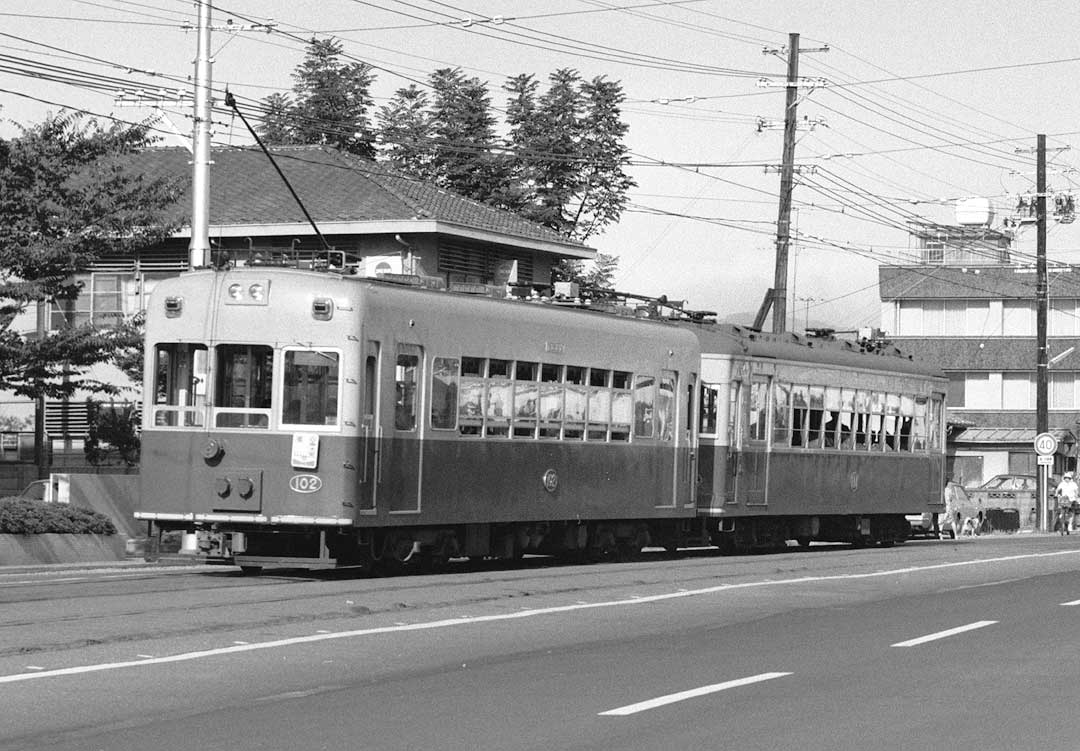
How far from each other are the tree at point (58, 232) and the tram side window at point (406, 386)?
277 inches

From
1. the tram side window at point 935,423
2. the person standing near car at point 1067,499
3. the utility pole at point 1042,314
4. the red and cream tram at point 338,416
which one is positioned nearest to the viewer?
the red and cream tram at point 338,416

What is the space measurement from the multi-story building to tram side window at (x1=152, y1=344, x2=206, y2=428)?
62.2 meters

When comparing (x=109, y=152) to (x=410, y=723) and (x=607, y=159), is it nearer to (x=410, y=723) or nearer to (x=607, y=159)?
(x=410, y=723)

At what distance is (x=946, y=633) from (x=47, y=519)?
13383mm

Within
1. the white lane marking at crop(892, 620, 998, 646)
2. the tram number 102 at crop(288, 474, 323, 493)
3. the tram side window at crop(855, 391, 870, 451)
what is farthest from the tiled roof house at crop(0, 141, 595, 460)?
the white lane marking at crop(892, 620, 998, 646)

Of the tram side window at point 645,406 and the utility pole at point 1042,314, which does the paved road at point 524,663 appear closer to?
the tram side window at point 645,406

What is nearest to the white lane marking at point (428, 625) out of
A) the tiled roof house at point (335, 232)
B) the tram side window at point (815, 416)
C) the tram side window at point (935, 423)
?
the tram side window at point (815, 416)

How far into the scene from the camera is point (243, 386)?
2056cm

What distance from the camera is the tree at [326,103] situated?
55.0 metres

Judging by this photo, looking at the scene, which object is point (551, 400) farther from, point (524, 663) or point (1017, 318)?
point (1017, 318)

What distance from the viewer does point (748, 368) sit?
93.7 ft

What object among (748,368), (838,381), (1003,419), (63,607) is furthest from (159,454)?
(1003,419)

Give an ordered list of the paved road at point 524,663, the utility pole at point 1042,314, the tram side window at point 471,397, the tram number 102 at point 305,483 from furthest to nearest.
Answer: the utility pole at point 1042,314 → the tram side window at point 471,397 → the tram number 102 at point 305,483 → the paved road at point 524,663

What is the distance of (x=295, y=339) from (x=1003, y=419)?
6403cm
